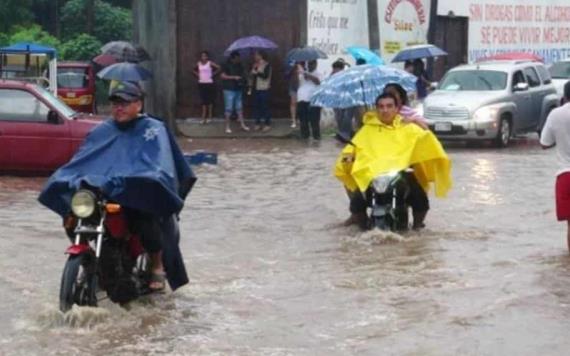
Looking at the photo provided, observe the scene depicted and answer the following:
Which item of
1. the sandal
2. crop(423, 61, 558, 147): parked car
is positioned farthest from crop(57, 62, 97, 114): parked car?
the sandal

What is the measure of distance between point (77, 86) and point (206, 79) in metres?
7.07

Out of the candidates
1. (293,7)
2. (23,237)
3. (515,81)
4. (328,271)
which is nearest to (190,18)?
(293,7)

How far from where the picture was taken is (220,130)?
30328 millimetres

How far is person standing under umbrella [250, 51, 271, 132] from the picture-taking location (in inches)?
1177

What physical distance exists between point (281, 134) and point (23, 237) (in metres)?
16.4

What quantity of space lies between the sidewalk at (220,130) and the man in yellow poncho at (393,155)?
52.7 feet

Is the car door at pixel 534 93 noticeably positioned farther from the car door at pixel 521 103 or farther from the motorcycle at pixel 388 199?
the motorcycle at pixel 388 199

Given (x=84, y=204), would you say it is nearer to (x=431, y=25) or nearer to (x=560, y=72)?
(x=560, y=72)

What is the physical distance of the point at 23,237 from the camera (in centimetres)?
1412

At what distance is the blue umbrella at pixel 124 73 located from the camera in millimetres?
27047

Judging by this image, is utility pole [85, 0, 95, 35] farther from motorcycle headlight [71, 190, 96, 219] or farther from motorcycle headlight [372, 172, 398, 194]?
motorcycle headlight [71, 190, 96, 219]

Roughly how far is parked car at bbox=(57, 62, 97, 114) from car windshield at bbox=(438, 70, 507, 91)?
1136 cm

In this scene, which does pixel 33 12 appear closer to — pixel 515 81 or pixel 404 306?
pixel 515 81

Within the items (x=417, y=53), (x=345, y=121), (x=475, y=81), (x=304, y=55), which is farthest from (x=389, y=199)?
(x=417, y=53)
